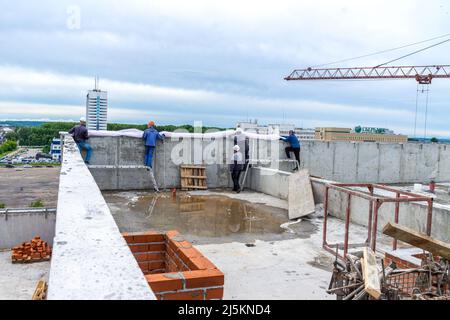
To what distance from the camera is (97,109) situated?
60.2ft

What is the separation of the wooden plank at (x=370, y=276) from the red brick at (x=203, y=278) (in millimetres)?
1258

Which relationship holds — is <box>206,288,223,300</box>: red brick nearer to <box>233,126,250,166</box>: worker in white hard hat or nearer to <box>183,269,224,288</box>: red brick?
<box>183,269,224,288</box>: red brick

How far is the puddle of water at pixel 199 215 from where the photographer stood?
28.7ft

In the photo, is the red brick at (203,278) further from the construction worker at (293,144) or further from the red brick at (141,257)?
the construction worker at (293,144)

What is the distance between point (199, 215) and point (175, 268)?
558 centimetres

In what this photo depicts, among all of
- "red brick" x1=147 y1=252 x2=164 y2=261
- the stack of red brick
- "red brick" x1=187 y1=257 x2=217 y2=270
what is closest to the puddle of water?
the stack of red brick

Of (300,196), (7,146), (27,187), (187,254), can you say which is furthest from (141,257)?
(7,146)

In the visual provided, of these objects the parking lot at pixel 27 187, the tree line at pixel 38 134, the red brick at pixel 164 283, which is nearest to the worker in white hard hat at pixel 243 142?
the parking lot at pixel 27 187

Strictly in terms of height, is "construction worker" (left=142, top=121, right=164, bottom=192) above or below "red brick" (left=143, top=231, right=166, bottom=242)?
above

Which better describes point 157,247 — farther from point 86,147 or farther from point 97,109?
point 97,109

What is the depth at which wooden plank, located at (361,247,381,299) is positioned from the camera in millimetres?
3494

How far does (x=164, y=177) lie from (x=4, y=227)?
21.1ft

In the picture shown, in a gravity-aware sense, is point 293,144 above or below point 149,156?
above

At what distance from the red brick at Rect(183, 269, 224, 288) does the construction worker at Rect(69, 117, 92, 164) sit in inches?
400
